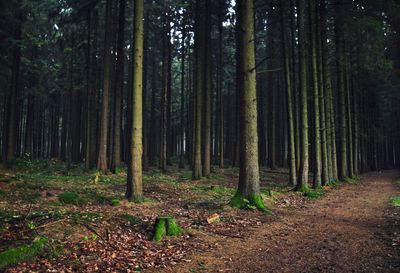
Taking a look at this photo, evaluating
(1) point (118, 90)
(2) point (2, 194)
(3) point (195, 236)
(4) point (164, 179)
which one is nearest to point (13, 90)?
(1) point (118, 90)

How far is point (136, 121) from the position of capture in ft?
38.6

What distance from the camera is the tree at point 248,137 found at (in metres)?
11.3

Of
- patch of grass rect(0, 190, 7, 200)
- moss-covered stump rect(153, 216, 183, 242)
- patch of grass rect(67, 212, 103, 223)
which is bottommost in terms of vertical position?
moss-covered stump rect(153, 216, 183, 242)

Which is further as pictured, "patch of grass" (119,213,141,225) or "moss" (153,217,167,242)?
"patch of grass" (119,213,141,225)

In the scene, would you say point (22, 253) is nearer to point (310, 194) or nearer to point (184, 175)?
point (310, 194)

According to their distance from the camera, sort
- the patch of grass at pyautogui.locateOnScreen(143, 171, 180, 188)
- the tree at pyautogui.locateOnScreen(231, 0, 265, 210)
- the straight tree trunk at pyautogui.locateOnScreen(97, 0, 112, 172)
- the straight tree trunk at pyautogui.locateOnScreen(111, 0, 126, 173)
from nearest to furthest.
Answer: the tree at pyautogui.locateOnScreen(231, 0, 265, 210), the patch of grass at pyautogui.locateOnScreen(143, 171, 180, 188), the straight tree trunk at pyautogui.locateOnScreen(97, 0, 112, 172), the straight tree trunk at pyautogui.locateOnScreen(111, 0, 126, 173)

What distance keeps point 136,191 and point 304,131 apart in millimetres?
9496

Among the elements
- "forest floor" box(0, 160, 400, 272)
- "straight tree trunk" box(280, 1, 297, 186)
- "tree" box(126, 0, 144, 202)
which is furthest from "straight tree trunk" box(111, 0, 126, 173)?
"straight tree trunk" box(280, 1, 297, 186)

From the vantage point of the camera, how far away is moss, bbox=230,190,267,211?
36.5 feet

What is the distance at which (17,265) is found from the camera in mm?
5316

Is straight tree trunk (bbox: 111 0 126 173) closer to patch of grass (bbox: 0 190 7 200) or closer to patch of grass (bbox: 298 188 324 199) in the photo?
patch of grass (bbox: 0 190 7 200)

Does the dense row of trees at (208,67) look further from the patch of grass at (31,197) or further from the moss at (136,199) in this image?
the patch of grass at (31,197)

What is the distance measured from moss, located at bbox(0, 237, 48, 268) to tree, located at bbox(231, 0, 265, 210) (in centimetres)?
664

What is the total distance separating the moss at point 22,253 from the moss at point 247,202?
657 centimetres
